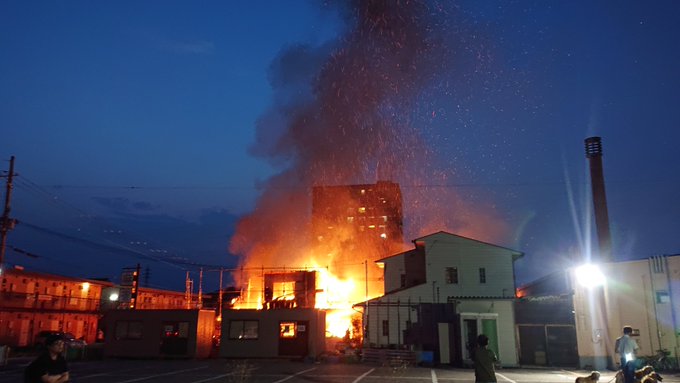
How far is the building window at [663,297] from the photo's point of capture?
2189 centimetres

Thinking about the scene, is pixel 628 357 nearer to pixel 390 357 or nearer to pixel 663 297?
pixel 663 297

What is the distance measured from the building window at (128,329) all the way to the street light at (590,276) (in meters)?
25.9

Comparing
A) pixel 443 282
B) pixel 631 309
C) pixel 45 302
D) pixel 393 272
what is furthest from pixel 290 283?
pixel 631 309

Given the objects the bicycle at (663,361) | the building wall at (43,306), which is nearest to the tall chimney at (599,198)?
the bicycle at (663,361)

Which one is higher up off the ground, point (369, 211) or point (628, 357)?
point (369, 211)

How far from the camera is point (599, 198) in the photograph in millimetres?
34406

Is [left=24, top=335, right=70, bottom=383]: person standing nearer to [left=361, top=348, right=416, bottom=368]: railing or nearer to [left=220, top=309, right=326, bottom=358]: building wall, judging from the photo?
[left=361, top=348, right=416, bottom=368]: railing

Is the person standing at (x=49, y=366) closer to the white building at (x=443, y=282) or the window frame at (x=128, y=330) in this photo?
the window frame at (x=128, y=330)

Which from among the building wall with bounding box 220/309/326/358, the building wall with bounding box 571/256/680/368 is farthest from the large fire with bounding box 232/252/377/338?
the building wall with bounding box 571/256/680/368

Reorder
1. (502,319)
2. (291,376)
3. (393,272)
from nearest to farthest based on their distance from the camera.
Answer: (291,376) < (502,319) < (393,272)

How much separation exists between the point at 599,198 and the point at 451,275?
1165 centimetres

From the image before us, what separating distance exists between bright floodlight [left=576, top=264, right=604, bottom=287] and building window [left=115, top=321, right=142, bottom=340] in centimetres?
2588

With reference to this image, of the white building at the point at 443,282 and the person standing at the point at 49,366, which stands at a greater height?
the white building at the point at 443,282

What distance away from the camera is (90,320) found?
1913 inches
